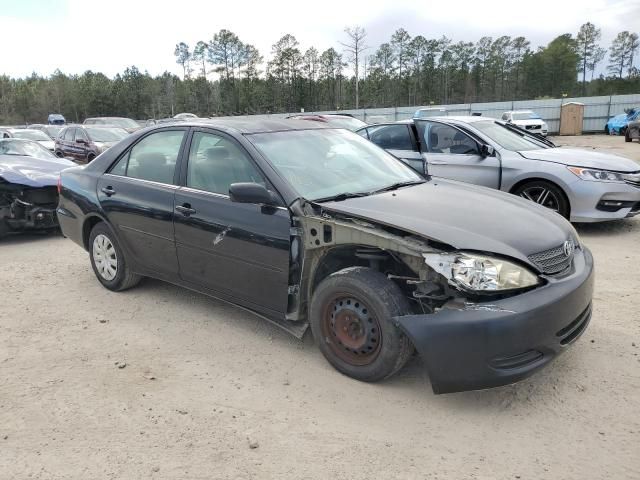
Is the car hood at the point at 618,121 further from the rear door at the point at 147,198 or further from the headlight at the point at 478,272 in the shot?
the headlight at the point at 478,272

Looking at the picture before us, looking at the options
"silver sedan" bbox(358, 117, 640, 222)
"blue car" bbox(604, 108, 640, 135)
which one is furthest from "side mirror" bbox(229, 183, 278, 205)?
"blue car" bbox(604, 108, 640, 135)

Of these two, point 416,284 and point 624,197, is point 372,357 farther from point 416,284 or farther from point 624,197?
point 624,197

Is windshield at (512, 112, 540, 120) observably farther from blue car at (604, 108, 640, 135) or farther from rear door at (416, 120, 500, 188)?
rear door at (416, 120, 500, 188)

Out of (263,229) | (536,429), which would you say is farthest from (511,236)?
(263,229)

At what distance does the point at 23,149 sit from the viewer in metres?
9.06

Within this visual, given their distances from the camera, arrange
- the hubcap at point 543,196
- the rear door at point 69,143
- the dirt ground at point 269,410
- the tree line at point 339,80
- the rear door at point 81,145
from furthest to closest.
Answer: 1. the tree line at point 339,80
2. the rear door at point 69,143
3. the rear door at point 81,145
4. the hubcap at point 543,196
5. the dirt ground at point 269,410

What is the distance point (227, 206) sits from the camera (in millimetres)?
3750

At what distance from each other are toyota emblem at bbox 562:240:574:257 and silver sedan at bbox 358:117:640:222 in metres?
2.77

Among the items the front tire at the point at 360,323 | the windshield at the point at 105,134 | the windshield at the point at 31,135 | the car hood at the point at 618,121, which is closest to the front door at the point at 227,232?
the front tire at the point at 360,323

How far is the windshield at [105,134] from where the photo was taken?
1661 cm

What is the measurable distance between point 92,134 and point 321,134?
48.2 ft

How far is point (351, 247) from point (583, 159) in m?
4.89

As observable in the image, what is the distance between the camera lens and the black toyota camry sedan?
2762mm

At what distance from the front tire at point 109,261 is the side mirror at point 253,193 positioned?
6.30 feet
